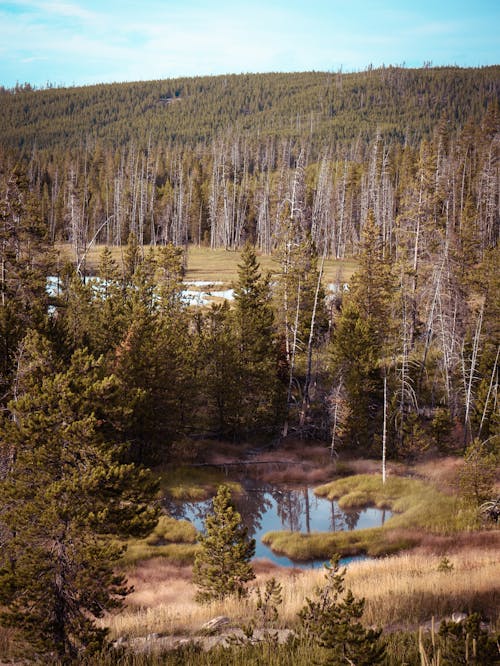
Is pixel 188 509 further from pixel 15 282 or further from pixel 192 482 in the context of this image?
pixel 15 282

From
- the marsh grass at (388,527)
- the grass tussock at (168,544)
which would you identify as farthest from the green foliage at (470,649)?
the marsh grass at (388,527)

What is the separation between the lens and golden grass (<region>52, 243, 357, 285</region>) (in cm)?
8175

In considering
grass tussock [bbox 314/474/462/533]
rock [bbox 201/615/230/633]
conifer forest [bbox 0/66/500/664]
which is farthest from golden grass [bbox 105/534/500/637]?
grass tussock [bbox 314/474/462/533]

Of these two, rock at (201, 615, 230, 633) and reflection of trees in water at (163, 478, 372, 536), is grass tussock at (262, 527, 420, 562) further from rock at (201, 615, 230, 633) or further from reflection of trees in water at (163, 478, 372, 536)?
rock at (201, 615, 230, 633)

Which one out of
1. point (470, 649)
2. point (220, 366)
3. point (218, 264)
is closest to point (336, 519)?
point (220, 366)

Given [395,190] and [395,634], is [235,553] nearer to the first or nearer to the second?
[395,634]

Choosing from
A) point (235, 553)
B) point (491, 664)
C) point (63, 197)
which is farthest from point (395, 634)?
point (63, 197)

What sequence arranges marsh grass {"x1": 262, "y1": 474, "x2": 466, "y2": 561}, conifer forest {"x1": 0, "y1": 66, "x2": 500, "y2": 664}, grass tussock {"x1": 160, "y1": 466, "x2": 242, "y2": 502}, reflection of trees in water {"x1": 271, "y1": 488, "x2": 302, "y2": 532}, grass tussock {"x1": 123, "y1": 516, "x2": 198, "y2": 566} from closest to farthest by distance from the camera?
conifer forest {"x1": 0, "y1": 66, "x2": 500, "y2": 664} < grass tussock {"x1": 123, "y1": 516, "x2": 198, "y2": 566} < marsh grass {"x1": 262, "y1": 474, "x2": 466, "y2": 561} < reflection of trees in water {"x1": 271, "y1": 488, "x2": 302, "y2": 532} < grass tussock {"x1": 160, "y1": 466, "x2": 242, "y2": 502}

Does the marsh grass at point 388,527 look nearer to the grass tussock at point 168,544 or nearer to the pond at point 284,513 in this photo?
the pond at point 284,513

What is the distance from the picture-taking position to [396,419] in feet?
128

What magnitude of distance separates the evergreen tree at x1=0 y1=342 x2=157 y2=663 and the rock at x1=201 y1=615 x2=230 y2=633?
6.87 feet

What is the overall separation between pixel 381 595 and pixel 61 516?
859 cm

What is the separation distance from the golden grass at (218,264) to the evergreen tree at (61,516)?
54.0 metres

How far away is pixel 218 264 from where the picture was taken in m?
98.2
